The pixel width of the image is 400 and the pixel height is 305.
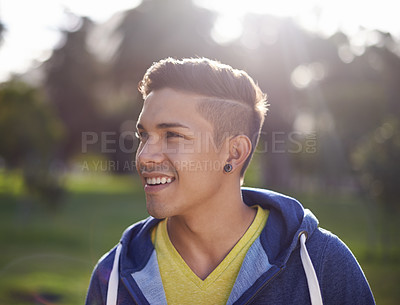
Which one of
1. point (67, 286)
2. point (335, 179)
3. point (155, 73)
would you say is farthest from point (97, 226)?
point (335, 179)

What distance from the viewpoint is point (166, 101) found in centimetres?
277

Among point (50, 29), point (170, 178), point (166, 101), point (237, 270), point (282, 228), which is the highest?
point (50, 29)

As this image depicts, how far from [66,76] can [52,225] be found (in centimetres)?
2455

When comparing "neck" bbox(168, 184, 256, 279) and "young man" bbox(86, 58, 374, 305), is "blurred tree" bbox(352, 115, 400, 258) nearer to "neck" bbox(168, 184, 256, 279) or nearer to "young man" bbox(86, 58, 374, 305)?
"young man" bbox(86, 58, 374, 305)

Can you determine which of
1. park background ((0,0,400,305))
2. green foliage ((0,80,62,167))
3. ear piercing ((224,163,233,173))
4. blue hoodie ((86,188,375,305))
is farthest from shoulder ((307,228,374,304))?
green foliage ((0,80,62,167))

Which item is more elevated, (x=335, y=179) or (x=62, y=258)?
(x=335, y=179)

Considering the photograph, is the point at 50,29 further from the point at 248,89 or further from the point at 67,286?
the point at 248,89

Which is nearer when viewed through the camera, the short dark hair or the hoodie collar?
the hoodie collar

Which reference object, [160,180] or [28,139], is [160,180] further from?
[28,139]

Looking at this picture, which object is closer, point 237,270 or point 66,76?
point 237,270

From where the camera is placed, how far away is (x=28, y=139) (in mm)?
18062

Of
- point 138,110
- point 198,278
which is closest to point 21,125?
point 198,278

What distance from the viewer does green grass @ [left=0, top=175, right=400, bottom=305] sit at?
30.0 feet

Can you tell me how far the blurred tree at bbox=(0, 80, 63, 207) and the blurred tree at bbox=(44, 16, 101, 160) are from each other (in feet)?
73.3
